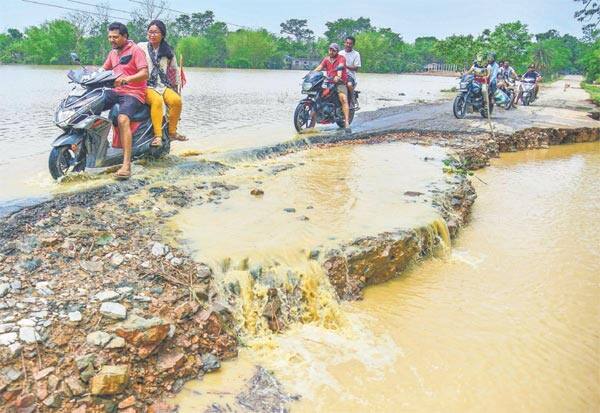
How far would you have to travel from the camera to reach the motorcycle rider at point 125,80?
605 centimetres

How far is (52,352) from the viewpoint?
2.87 metres

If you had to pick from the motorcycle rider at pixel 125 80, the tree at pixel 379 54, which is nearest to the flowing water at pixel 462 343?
the motorcycle rider at pixel 125 80

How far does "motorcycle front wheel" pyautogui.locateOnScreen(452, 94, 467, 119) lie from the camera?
522 inches

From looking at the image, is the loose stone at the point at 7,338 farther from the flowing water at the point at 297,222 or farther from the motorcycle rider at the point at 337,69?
the motorcycle rider at the point at 337,69

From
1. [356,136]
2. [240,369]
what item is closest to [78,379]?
[240,369]

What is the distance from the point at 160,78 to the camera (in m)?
6.94

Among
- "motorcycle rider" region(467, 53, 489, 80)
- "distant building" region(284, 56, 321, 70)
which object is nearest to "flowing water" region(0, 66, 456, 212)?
→ "motorcycle rider" region(467, 53, 489, 80)

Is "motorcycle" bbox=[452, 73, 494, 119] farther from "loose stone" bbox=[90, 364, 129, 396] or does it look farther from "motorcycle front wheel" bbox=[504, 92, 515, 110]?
"loose stone" bbox=[90, 364, 129, 396]

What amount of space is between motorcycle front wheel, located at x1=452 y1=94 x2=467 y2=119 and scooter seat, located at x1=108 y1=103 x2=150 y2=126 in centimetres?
909

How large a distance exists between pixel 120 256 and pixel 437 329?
2.60 metres

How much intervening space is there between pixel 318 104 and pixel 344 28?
108 metres

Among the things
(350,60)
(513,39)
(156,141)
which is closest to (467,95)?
(350,60)

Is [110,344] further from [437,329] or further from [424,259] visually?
[424,259]

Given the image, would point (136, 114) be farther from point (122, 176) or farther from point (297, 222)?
point (297, 222)
